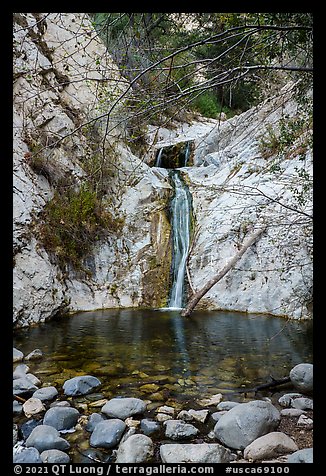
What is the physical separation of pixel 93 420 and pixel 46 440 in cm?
45

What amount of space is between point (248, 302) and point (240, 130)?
219 inches

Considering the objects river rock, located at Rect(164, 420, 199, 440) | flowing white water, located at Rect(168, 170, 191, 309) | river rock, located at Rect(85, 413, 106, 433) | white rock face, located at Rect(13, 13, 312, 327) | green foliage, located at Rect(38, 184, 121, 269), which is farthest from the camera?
flowing white water, located at Rect(168, 170, 191, 309)

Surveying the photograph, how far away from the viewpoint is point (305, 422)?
2.75 meters

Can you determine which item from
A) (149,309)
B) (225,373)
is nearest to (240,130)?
(149,309)

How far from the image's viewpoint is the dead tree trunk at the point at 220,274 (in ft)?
24.1

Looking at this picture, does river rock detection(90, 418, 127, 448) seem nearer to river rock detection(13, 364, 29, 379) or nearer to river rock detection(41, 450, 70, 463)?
river rock detection(41, 450, 70, 463)

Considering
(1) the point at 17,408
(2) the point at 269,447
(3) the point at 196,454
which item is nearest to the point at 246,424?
(2) the point at 269,447

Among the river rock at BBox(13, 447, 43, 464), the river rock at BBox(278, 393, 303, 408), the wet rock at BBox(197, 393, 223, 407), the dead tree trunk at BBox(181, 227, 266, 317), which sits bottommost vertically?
the river rock at BBox(13, 447, 43, 464)

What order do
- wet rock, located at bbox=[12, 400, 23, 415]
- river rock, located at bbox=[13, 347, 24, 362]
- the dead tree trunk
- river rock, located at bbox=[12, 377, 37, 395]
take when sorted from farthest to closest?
the dead tree trunk < river rock, located at bbox=[13, 347, 24, 362] < river rock, located at bbox=[12, 377, 37, 395] < wet rock, located at bbox=[12, 400, 23, 415]

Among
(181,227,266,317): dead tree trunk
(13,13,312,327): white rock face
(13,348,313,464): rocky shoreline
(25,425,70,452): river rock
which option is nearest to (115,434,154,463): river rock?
(13,348,313,464): rocky shoreline

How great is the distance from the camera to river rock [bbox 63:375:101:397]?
135 inches

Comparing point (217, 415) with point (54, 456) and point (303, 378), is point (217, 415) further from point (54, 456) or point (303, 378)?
point (54, 456)

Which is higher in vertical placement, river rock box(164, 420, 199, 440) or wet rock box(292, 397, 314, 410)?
wet rock box(292, 397, 314, 410)

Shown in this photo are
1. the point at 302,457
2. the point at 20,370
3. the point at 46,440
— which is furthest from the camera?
the point at 20,370
